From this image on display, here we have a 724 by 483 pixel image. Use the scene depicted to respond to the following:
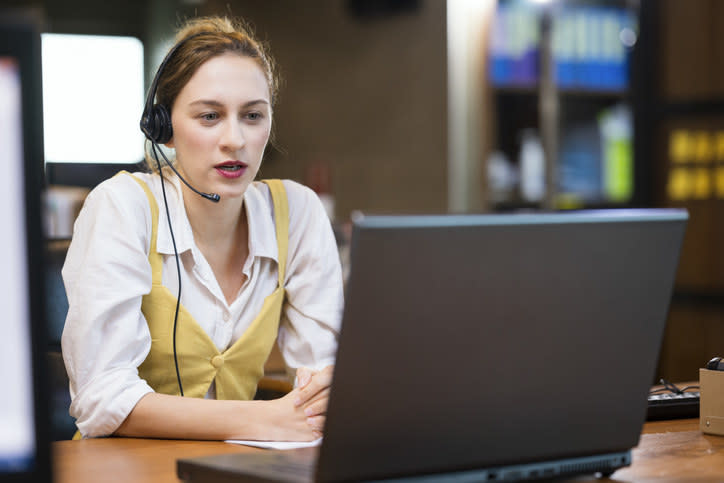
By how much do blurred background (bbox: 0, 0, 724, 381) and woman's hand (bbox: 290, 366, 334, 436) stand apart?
2565mm

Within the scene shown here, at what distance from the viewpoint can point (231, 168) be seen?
55.7 inches

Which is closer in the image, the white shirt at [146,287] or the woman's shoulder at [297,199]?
the white shirt at [146,287]

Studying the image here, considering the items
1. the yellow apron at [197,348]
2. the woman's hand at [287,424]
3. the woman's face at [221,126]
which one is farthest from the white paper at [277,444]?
the woman's face at [221,126]

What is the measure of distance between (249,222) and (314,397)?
0.42 meters

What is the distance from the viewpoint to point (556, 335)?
2.66 feet

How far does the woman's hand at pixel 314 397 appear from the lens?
115 cm

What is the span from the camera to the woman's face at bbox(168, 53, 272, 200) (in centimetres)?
141

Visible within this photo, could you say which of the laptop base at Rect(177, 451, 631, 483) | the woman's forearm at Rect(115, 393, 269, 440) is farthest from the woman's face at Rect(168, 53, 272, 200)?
the laptop base at Rect(177, 451, 631, 483)

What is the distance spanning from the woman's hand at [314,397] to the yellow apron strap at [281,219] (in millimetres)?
306

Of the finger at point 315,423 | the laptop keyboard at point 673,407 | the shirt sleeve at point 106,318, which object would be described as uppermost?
the shirt sleeve at point 106,318

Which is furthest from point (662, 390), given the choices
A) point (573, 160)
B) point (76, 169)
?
point (573, 160)

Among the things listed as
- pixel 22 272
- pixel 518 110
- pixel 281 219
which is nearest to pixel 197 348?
pixel 281 219

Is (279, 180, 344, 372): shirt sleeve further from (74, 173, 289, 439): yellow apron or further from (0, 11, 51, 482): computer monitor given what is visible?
(0, 11, 51, 482): computer monitor

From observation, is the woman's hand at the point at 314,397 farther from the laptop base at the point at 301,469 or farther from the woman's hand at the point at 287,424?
the laptop base at the point at 301,469
